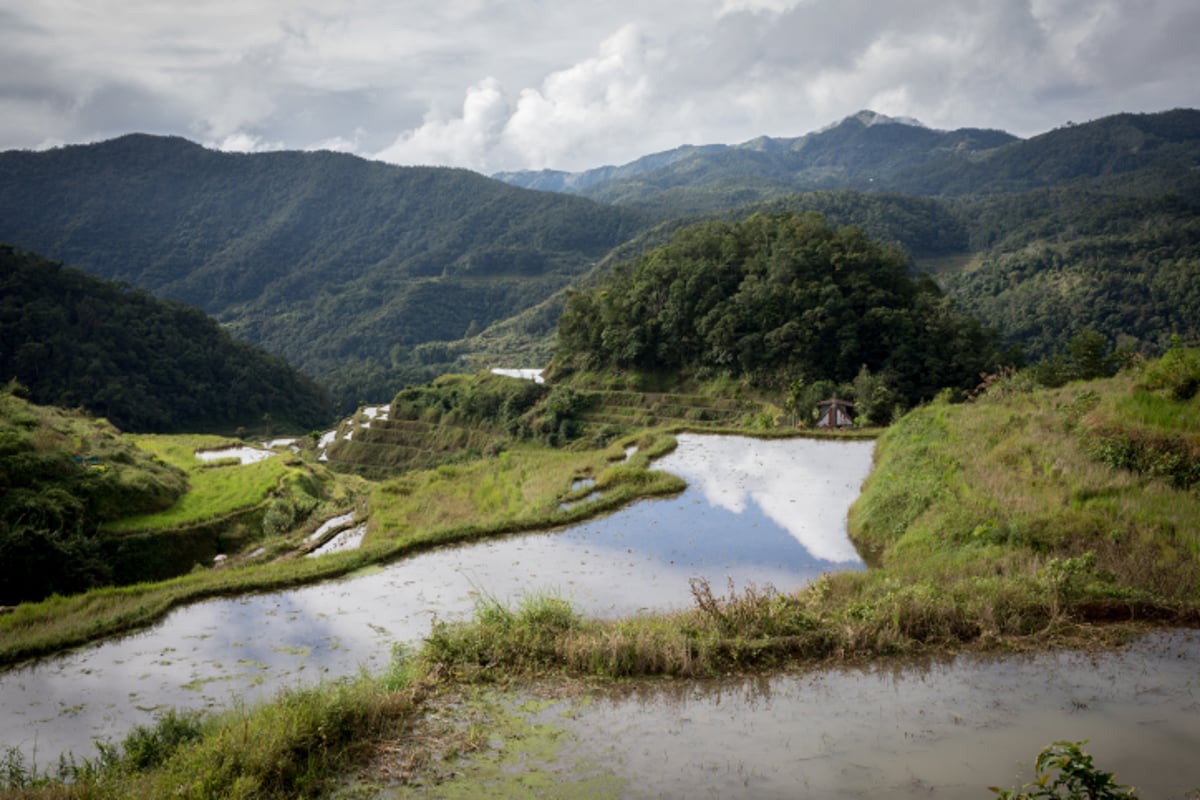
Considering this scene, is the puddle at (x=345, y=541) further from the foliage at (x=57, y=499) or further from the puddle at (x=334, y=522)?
the foliage at (x=57, y=499)

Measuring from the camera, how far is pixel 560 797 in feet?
17.1

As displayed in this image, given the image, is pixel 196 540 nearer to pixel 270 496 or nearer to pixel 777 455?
pixel 270 496

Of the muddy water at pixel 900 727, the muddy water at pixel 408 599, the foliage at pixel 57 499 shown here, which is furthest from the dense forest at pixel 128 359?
the muddy water at pixel 900 727

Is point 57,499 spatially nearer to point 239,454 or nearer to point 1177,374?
point 239,454

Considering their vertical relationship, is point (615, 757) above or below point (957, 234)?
below

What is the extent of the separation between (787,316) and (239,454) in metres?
34.7

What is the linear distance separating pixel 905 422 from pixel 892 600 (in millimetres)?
11172

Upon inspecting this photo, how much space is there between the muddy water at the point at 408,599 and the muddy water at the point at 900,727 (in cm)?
307

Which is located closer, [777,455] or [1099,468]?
[1099,468]

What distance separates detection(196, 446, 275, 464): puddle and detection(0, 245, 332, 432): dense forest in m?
30.7

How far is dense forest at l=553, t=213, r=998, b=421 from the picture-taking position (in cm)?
4200

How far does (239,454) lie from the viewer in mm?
39188

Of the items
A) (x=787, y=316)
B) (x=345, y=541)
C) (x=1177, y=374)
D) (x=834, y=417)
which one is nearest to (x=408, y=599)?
(x=345, y=541)

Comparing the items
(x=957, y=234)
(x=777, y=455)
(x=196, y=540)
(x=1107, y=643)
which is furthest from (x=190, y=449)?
(x=957, y=234)
